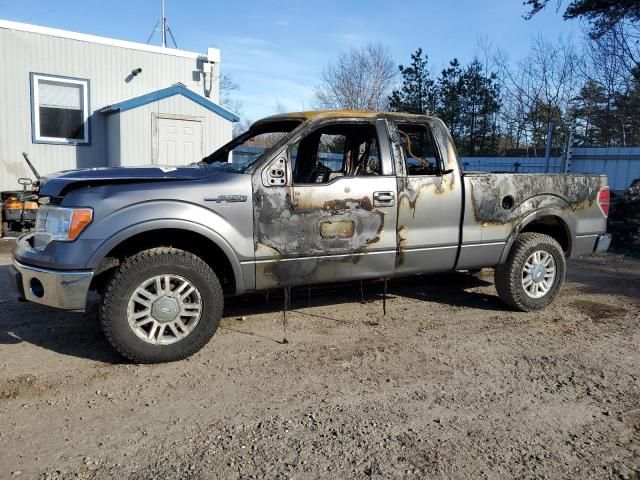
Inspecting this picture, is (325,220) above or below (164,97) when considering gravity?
below

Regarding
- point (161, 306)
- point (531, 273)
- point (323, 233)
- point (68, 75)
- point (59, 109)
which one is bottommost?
point (161, 306)

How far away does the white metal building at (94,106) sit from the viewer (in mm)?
10898

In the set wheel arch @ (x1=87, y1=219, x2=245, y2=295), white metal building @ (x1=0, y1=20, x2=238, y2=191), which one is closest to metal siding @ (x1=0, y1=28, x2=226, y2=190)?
white metal building @ (x1=0, y1=20, x2=238, y2=191)

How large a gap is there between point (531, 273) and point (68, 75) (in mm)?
10415

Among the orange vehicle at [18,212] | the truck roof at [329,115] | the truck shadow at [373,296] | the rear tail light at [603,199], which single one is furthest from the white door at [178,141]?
the rear tail light at [603,199]

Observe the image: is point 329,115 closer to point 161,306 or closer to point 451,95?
point 161,306

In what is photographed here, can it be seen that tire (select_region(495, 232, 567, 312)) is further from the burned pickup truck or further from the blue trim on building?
the blue trim on building

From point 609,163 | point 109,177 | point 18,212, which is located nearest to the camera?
point 109,177

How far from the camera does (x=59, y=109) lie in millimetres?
11461

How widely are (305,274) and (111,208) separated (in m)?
1.62

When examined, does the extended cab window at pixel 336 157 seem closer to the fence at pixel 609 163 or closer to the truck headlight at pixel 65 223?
the truck headlight at pixel 65 223

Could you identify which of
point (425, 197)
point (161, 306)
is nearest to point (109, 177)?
point (161, 306)

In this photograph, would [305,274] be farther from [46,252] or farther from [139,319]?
[46,252]

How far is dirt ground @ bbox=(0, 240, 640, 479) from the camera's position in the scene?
2.73 metres
